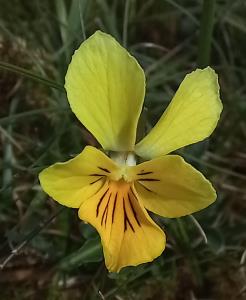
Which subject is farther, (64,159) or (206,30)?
(64,159)

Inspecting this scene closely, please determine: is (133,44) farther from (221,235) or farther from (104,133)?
(104,133)

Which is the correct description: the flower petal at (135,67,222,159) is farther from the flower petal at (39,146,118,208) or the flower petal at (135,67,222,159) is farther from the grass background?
the grass background

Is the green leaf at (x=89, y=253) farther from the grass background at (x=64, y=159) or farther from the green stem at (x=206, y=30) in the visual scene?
the green stem at (x=206, y=30)

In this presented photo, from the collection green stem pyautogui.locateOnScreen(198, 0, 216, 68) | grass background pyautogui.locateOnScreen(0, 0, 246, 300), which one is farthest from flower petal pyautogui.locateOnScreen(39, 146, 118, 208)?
green stem pyautogui.locateOnScreen(198, 0, 216, 68)

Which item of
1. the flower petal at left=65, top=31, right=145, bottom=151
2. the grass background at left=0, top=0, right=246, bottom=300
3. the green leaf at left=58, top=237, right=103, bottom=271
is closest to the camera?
the flower petal at left=65, top=31, right=145, bottom=151

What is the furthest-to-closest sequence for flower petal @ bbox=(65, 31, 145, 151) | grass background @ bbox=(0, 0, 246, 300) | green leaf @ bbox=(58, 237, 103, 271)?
grass background @ bbox=(0, 0, 246, 300), green leaf @ bbox=(58, 237, 103, 271), flower petal @ bbox=(65, 31, 145, 151)

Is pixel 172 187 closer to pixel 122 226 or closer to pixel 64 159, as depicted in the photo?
pixel 122 226

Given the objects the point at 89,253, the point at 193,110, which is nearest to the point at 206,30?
the point at 193,110
